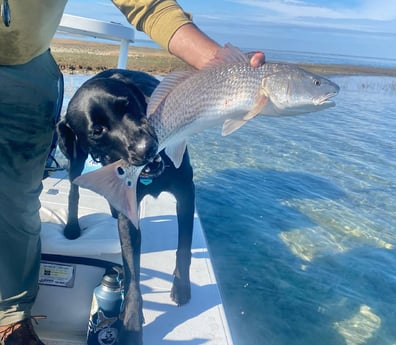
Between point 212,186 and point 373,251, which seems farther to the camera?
point 212,186

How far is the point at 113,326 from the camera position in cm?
263

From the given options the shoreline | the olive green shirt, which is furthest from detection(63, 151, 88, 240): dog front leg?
the shoreline

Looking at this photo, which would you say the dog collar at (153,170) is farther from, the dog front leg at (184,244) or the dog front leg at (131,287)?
the dog front leg at (184,244)

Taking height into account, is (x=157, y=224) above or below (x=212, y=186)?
above

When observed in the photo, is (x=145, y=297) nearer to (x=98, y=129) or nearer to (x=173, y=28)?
(x=98, y=129)

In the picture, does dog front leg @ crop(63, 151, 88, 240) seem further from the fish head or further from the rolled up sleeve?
the fish head

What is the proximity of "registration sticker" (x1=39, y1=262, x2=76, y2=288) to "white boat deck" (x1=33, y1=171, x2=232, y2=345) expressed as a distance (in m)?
0.03

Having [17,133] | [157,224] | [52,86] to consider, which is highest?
[52,86]

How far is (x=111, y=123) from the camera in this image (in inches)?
90.2

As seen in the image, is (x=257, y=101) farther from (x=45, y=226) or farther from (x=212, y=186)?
(x=212, y=186)

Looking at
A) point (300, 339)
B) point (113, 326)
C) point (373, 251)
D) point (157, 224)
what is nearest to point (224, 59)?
point (113, 326)

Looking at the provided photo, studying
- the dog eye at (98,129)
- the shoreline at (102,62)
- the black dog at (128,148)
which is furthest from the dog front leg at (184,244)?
the shoreline at (102,62)

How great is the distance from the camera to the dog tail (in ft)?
7.02

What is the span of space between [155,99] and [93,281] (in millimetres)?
1172
